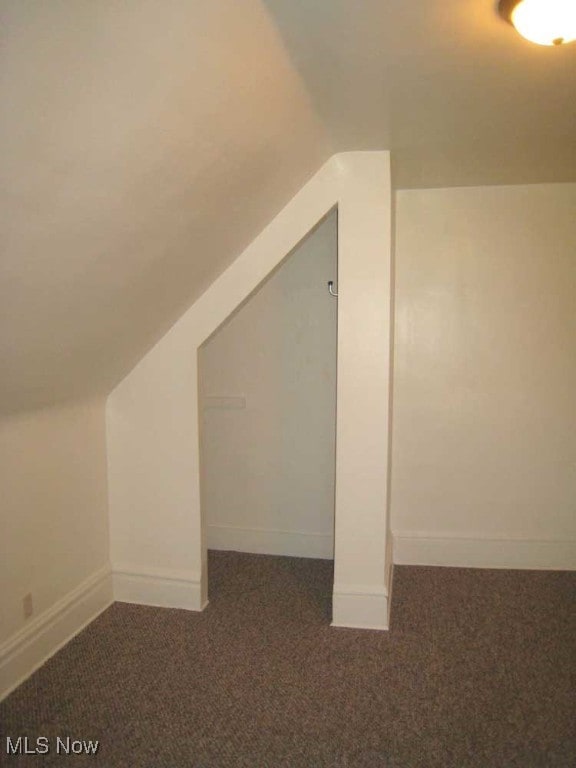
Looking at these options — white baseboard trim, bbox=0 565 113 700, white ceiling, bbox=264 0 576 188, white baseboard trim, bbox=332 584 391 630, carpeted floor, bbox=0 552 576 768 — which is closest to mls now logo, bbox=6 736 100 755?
carpeted floor, bbox=0 552 576 768

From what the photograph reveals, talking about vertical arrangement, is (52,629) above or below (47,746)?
above

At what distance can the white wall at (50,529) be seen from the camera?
2.02 metres

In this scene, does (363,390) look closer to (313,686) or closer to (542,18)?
(313,686)

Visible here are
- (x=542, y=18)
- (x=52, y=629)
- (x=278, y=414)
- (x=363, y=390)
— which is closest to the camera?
(x=542, y=18)

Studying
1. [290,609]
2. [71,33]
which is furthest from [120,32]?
[290,609]

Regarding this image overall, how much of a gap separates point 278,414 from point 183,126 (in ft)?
6.79

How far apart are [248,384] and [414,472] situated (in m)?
1.19

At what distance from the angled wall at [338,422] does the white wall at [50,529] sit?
140 millimetres

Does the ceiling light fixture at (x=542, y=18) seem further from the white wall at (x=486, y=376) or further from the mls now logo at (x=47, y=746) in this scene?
the mls now logo at (x=47, y=746)

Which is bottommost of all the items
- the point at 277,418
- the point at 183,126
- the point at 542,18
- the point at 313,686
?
the point at 313,686

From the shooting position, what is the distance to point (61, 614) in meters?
2.30

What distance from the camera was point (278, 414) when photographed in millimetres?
3293

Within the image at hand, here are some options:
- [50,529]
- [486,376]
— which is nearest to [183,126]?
[50,529]

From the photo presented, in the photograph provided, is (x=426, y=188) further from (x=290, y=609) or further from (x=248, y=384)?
(x=290, y=609)
